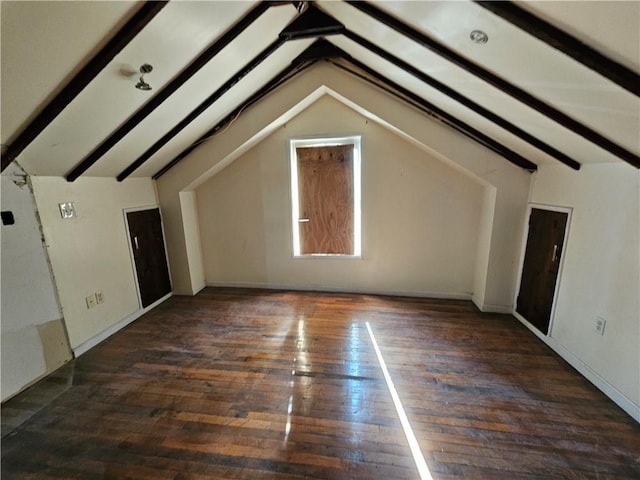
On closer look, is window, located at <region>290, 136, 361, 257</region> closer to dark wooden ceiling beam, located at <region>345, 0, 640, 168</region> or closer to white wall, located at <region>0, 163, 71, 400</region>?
dark wooden ceiling beam, located at <region>345, 0, 640, 168</region>

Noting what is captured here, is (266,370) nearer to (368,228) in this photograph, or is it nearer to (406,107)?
(368,228)

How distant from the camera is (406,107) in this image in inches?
116

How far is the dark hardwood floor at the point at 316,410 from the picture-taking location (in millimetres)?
1539

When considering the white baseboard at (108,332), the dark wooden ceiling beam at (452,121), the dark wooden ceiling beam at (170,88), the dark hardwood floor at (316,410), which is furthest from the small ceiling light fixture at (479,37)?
the white baseboard at (108,332)

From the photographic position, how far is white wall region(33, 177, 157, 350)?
7.98ft

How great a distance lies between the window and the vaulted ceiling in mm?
1009

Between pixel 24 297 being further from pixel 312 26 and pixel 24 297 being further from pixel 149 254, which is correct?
pixel 312 26

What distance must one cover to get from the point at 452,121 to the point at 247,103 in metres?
2.32

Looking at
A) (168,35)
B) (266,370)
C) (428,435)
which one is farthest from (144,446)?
(168,35)

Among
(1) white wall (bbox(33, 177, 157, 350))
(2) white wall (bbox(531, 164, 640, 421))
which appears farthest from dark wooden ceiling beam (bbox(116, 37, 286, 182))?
(2) white wall (bbox(531, 164, 640, 421))

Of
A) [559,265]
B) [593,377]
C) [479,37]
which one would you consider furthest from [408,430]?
[479,37]

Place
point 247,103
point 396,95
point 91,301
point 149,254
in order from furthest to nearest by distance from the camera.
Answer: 1. point 149,254
2. point 247,103
3. point 396,95
4. point 91,301

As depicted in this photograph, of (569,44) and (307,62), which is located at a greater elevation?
(307,62)

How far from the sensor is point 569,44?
127cm
